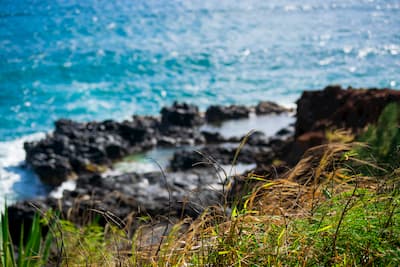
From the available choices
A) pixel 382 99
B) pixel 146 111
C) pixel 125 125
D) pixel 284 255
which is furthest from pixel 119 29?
pixel 284 255

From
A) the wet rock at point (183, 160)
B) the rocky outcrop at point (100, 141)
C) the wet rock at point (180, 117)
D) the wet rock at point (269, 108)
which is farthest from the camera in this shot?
the wet rock at point (269, 108)

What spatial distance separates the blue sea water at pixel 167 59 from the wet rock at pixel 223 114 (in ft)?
12.0

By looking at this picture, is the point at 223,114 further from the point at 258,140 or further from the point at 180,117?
the point at 258,140

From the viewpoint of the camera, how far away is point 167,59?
36844mm

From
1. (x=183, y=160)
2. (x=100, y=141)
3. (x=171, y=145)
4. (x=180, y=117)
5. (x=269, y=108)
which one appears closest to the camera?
(x=183, y=160)

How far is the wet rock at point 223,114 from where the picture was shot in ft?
72.2

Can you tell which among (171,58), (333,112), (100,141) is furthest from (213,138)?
(171,58)

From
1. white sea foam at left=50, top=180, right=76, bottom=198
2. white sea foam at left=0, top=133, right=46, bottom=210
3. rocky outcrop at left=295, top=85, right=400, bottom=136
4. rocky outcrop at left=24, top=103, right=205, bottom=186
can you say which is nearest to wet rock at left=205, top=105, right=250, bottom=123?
rocky outcrop at left=24, top=103, right=205, bottom=186

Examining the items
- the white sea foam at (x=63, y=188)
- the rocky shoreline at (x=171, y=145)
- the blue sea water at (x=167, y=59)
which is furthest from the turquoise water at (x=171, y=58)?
the white sea foam at (x=63, y=188)

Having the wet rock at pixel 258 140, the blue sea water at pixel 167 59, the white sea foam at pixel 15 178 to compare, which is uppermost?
the blue sea water at pixel 167 59

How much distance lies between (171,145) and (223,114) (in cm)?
385

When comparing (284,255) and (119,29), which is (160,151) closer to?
(284,255)

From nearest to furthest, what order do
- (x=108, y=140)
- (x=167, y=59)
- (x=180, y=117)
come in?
1. (x=108, y=140)
2. (x=180, y=117)
3. (x=167, y=59)

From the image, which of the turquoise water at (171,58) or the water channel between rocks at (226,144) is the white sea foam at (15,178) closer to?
the water channel between rocks at (226,144)
